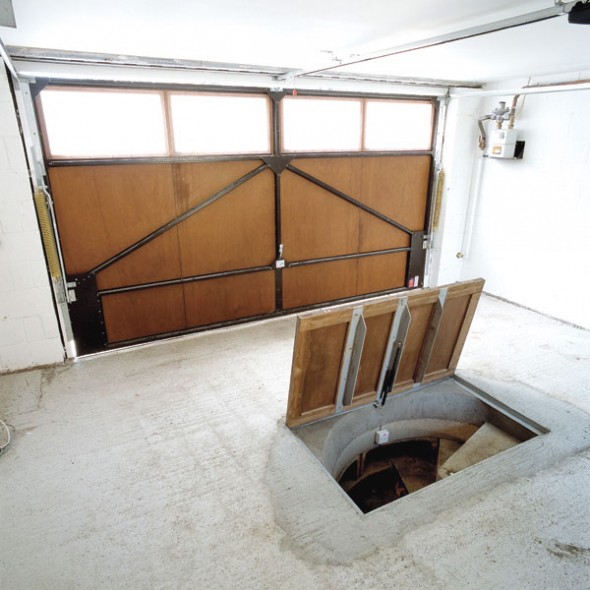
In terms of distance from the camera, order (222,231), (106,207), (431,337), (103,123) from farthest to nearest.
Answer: (222,231) → (106,207) → (103,123) → (431,337)

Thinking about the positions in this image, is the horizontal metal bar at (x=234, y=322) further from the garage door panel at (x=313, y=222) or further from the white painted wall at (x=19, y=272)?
the garage door panel at (x=313, y=222)

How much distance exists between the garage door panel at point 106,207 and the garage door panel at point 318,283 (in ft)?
5.49

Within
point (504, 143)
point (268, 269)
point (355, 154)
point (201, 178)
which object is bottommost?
point (268, 269)

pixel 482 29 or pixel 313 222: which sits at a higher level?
pixel 482 29

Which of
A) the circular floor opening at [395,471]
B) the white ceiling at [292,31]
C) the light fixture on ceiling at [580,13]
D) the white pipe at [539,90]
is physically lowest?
the circular floor opening at [395,471]

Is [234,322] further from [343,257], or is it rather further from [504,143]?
[504,143]

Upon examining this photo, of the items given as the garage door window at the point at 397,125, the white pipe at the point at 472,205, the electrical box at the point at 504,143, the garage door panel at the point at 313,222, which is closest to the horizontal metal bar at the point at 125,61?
the garage door panel at the point at 313,222

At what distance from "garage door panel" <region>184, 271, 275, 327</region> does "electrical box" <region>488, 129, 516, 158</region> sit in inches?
125

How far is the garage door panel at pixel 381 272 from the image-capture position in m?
5.81

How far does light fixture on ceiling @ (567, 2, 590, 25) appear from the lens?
1963 mm

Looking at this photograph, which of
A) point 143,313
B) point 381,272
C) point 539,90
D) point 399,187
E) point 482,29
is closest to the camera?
point 482,29

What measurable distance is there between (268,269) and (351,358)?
228 centimetres

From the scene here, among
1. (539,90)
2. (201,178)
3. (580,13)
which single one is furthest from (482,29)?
(201,178)

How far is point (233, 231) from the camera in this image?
482 centimetres
